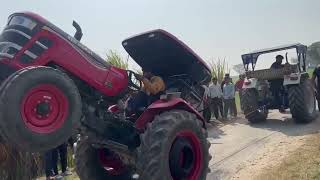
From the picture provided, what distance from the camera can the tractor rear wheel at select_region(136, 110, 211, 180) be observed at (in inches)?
184

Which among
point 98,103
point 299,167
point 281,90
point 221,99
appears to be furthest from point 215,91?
point 98,103

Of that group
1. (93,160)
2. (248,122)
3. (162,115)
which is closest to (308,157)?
(162,115)

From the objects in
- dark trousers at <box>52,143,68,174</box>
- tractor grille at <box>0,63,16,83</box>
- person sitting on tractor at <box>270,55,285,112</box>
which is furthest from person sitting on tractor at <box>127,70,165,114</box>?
person sitting on tractor at <box>270,55,285,112</box>

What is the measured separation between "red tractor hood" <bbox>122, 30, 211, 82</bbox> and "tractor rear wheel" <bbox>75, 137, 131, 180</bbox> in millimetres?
1587

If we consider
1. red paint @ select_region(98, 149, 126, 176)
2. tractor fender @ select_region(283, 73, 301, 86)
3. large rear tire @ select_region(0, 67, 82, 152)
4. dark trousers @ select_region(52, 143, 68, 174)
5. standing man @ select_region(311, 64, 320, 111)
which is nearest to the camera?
large rear tire @ select_region(0, 67, 82, 152)

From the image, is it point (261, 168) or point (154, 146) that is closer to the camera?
point (154, 146)

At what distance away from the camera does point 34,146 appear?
3895 millimetres

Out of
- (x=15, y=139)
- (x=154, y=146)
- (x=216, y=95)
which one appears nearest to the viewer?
(x=15, y=139)

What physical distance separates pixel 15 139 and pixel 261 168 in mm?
4286

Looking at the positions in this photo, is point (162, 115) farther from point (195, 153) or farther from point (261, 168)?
point (261, 168)

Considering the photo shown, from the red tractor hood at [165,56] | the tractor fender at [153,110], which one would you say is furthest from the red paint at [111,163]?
the red tractor hood at [165,56]

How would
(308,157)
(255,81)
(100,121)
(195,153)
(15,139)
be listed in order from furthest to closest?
(255,81)
(308,157)
(195,153)
(100,121)
(15,139)

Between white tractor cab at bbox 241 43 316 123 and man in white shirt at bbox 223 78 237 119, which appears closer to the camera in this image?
white tractor cab at bbox 241 43 316 123

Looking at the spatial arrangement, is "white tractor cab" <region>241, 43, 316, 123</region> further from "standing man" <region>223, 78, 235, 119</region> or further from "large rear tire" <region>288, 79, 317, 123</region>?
"standing man" <region>223, 78, 235, 119</region>
